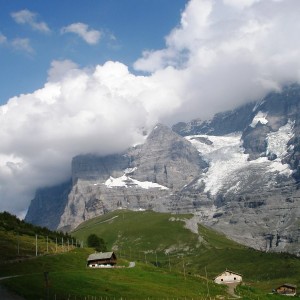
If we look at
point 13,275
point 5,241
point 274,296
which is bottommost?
point 274,296

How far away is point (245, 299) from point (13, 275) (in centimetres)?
5809

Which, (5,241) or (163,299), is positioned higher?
(5,241)

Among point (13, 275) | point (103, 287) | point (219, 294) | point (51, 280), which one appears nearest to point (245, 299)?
point (219, 294)

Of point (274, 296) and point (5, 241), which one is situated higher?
point (5, 241)

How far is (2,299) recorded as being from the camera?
99250mm

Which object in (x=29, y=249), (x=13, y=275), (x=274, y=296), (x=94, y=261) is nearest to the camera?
(x=13, y=275)

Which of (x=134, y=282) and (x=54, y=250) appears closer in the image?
(x=134, y=282)

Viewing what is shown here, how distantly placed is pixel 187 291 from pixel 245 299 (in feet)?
48.7

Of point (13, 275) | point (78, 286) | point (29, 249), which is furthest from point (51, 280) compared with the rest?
point (29, 249)

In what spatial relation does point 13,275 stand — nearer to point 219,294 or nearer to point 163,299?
point 163,299

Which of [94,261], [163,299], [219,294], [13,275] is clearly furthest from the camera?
[94,261]

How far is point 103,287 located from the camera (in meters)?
120

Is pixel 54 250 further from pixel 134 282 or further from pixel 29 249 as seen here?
pixel 134 282

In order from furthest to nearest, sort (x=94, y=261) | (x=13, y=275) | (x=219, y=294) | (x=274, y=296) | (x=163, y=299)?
(x=94, y=261) → (x=274, y=296) → (x=219, y=294) → (x=13, y=275) → (x=163, y=299)
